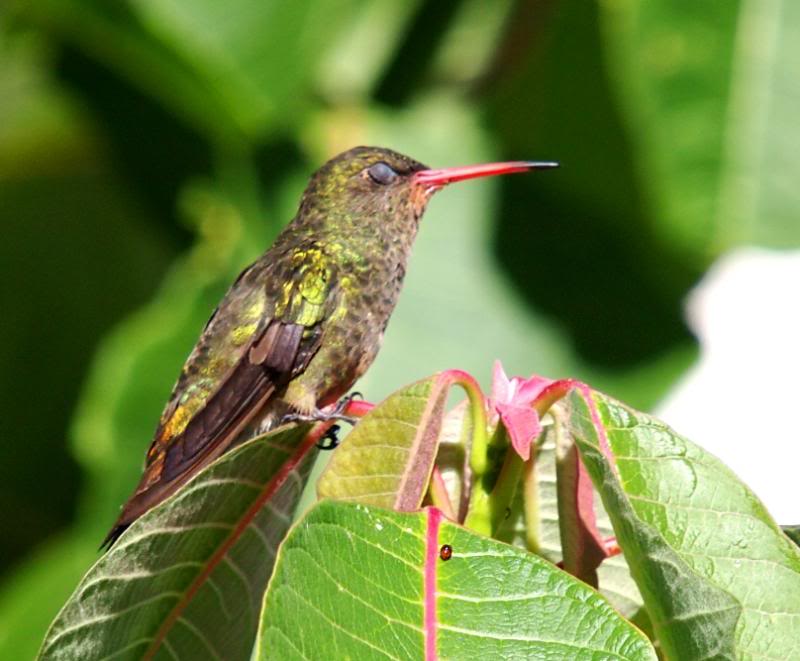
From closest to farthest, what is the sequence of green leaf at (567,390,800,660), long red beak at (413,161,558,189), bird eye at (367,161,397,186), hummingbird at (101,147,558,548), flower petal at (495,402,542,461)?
green leaf at (567,390,800,660)
flower petal at (495,402,542,461)
hummingbird at (101,147,558,548)
long red beak at (413,161,558,189)
bird eye at (367,161,397,186)

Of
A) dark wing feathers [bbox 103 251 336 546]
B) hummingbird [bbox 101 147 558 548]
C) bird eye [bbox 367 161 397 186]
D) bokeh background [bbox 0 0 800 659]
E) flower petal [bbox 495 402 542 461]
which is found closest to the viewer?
flower petal [bbox 495 402 542 461]

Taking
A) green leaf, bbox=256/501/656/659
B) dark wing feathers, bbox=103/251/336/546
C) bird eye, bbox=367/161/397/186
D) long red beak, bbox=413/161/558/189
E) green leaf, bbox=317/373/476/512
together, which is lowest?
green leaf, bbox=256/501/656/659

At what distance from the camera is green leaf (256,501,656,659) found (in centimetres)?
154

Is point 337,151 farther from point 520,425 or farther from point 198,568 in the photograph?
point 520,425

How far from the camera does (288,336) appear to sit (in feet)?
9.47

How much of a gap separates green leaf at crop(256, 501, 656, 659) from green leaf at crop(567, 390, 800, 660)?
2.9 inches

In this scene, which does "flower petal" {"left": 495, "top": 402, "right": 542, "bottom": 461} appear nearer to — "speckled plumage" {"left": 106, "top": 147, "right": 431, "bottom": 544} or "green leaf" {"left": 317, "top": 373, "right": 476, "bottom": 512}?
"green leaf" {"left": 317, "top": 373, "right": 476, "bottom": 512}

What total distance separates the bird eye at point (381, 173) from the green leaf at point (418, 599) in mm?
1825

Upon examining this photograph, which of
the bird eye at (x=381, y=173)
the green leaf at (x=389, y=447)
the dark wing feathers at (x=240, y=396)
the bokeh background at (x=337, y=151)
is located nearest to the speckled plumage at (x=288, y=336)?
the dark wing feathers at (x=240, y=396)

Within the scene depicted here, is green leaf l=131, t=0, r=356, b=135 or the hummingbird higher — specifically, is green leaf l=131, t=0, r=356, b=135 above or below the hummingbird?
above

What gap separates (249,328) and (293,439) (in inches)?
36.4

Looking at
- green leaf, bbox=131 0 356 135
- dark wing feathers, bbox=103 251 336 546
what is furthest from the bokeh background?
dark wing feathers, bbox=103 251 336 546

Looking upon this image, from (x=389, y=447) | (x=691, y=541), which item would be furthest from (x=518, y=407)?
(x=691, y=541)

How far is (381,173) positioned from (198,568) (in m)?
1.64
